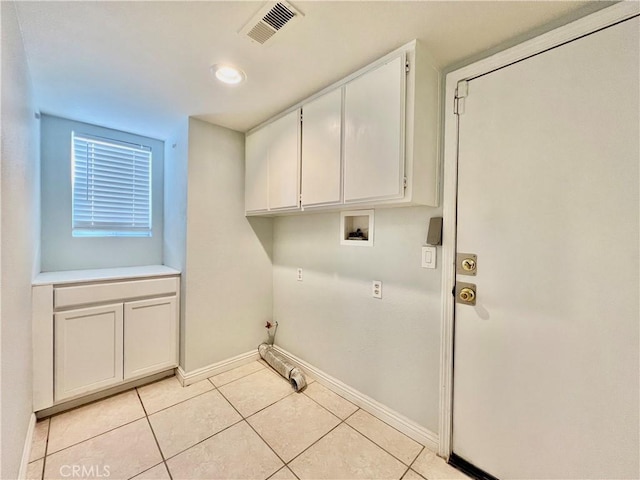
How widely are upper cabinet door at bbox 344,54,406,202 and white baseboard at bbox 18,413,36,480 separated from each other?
219cm

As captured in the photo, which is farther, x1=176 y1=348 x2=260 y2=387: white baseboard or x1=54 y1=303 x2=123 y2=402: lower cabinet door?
x1=176 y1=348 x2=260 y2=387: white baseboard

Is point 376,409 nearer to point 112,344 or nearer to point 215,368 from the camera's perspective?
point 215,368

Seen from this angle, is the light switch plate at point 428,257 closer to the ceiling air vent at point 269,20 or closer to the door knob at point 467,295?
the door knob at point 467,295

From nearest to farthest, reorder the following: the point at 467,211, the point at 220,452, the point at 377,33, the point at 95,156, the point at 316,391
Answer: the point at 377,33, the point at 467,211, the point at 220,452, the point at 316,391, the point at 95,156

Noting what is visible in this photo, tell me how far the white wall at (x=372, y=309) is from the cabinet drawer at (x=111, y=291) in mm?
1089

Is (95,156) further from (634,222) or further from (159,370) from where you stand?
(634,222)

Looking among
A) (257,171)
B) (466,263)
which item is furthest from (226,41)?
(466,263)

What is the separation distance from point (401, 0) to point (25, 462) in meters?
2.90

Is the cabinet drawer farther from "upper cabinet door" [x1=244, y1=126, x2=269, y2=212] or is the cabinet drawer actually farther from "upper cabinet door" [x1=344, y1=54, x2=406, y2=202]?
"upper cabinet door" [x1=344, y1=54, x2=406, y2=202]

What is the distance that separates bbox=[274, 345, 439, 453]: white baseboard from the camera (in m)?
1.57

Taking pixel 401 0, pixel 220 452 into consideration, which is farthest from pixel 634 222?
pixel 220 452

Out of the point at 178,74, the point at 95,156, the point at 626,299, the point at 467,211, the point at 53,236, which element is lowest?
the point at 626,299

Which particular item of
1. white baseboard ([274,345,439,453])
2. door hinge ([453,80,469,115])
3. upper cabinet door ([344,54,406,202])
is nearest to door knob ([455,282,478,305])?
upper cabinet door ([344,54,406,202])

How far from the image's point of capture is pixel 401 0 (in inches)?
42.6
